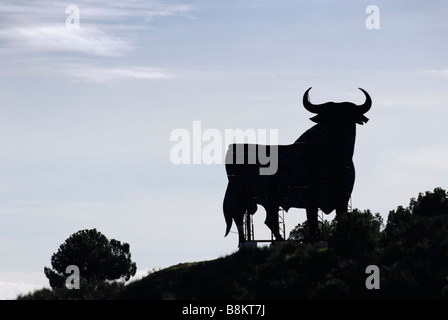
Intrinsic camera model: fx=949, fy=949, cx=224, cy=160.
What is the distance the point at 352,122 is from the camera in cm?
5441

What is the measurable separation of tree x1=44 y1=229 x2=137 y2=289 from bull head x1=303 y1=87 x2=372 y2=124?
103ft

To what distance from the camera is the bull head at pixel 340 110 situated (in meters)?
54.4

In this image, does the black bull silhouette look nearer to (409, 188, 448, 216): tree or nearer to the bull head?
the bull head

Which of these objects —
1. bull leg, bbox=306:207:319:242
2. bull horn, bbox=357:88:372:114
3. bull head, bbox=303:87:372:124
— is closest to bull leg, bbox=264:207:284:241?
bull leg, bbox=306:207:319:242

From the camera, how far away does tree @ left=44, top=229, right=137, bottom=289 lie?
79688 mm

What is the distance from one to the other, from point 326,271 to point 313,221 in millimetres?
3463

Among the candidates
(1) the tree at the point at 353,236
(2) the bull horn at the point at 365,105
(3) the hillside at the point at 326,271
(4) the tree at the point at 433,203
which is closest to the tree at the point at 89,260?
(3) the hillside at the point at 326,271

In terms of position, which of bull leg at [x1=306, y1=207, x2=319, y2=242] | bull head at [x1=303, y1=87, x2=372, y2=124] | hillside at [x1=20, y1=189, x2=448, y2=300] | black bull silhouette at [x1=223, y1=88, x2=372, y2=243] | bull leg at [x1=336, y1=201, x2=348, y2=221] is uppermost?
bull head at [x1=303, y1=87, x2=372, y2=124]

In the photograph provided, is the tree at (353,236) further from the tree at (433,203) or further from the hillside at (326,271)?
the tree at (433,203)

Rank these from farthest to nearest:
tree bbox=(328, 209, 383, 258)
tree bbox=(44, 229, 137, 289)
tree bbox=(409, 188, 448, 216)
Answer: tree bbox=(44, 229, 137, 289)
tree bbox=(409, 188, 448, 216)
tree bbox=(328, 209, 383, 258)

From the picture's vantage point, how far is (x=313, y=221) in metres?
53.7

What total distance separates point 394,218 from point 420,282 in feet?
77.5

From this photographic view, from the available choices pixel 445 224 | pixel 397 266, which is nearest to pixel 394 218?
pixel 445 224
